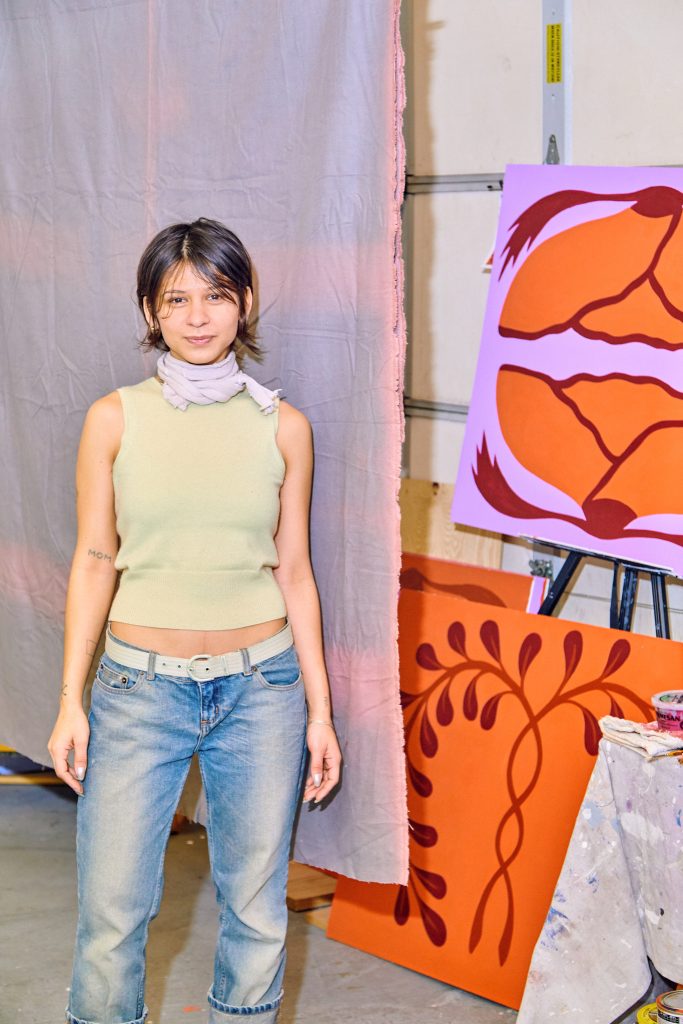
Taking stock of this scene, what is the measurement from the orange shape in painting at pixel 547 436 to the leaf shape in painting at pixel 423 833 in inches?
29.6

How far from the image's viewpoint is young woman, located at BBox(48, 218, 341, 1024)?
5.98ft

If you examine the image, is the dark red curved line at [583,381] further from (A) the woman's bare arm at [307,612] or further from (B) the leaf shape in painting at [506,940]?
(B) the leaf shape in painting at [506,940]

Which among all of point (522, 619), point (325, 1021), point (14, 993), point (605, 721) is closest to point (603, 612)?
point (522, 619)

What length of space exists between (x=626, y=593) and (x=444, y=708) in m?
0.45

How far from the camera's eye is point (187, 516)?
1845 millimetres

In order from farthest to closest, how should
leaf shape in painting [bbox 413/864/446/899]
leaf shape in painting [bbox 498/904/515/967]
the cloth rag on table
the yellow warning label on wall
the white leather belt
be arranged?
the yellow warning label on wall → leaf shape in painting [bbox 413/864/446/899] → leaf shape in painting [bbox 498/904/515/967] → the cloth rag on table → the white leather belt

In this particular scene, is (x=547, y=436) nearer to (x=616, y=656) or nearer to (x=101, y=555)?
(x=616, y=656)

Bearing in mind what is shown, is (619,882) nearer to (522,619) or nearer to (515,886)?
(515,886)

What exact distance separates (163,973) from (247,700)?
1036 millimetres

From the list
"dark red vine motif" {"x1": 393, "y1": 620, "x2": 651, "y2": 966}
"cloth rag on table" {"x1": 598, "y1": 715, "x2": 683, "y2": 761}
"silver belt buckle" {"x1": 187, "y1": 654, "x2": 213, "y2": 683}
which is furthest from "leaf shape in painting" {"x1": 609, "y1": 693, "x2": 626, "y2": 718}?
"silver belt buckle" {"x1": 187, "y1": 654, "x2": 213, "y2": 683}

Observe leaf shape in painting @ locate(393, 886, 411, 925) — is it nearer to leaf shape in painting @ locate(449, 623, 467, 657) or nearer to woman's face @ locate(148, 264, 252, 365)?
leaf shape in painting @ locate(449, 623, 467, 657)

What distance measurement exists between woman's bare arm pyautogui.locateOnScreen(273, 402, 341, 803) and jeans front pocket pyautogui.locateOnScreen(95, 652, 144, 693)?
0.96ft

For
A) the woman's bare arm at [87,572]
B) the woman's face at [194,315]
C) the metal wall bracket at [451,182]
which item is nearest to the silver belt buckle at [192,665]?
the woman's bare arm at [87,572]

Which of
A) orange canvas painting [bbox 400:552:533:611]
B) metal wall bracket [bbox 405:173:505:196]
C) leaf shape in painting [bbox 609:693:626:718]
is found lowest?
leaf shape in painting [bbox 609:693:626:718]
